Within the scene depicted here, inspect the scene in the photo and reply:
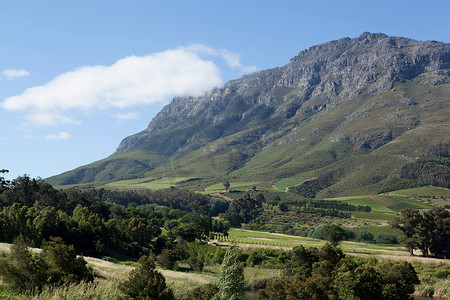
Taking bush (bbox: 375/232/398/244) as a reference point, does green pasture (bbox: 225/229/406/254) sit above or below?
above

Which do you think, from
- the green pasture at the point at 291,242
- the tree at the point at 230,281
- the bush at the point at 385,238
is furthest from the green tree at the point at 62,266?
the bush at the point at 385,238

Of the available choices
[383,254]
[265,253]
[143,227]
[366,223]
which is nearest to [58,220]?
[143,227]

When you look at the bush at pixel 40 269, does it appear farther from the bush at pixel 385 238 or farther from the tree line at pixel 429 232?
the bush at pixel 385 238

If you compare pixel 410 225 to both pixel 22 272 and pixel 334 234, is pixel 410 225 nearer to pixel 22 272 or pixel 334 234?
pixel 334 234

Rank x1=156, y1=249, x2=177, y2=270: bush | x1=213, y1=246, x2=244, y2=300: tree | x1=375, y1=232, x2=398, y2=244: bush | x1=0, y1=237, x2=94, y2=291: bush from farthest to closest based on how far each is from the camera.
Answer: x1=375, y1=232, x2=398, y2=244: bush → x1=156, y1=249, x2=177, y2=270: bush → x1=213, y1=246, x2=244, y2=300: tree → x1=0, y1=237, x2=94, y2=291: bush

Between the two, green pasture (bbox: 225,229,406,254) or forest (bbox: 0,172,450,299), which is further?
green pasture (bbox: 225,229,406,254)

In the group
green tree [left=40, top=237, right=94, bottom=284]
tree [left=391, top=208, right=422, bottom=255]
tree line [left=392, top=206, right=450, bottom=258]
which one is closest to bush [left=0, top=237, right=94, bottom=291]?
green tree [left=40, top=237, right=94, bottom=284]

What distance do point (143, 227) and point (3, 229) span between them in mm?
39966

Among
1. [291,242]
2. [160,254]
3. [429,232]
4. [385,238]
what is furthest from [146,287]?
[385,238]

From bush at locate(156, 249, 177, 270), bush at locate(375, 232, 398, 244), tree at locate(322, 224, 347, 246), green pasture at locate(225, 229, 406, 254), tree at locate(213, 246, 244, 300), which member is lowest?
bush at locate(375, 232, 398, 244)

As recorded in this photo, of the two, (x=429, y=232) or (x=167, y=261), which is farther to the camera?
(x=429, y=232)

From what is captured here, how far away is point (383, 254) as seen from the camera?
9269 centimetres

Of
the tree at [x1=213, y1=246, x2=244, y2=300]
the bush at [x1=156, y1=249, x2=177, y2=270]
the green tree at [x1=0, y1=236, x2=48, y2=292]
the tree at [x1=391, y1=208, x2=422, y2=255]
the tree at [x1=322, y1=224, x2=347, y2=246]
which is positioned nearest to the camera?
the green tree at [x1=0, y1=236, x2=48, y2=292]

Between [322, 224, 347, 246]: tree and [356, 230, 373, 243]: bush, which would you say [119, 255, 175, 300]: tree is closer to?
[322, 224, 347, 246]: tree
